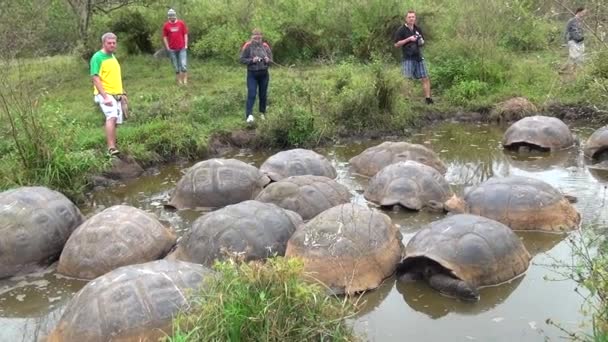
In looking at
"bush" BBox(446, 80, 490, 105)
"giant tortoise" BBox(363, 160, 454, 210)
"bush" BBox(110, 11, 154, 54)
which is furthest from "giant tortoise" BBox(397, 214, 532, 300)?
"bush" BBox(110, 11, 154, 54)

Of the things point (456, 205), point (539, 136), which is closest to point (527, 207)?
point (456, 205)

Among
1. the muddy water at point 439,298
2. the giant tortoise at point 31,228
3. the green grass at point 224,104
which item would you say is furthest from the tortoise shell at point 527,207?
the giant tortoise at point 31,228

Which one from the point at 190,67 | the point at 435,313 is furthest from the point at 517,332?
the point at 190,67

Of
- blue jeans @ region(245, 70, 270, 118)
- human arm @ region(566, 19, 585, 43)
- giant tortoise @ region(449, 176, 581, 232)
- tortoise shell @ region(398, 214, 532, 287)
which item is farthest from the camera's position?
human arm @ region(566, 19, 585, 43)

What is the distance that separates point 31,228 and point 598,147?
7059mm

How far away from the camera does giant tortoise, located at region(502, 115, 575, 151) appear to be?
9.68 meters

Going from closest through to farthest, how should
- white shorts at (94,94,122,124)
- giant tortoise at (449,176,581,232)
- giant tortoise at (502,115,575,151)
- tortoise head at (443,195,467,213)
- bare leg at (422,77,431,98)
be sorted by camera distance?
giant tortoise at (449,176,581,232)
tortoise head at (443,195,467,213)
white shorts at (94,94,122,124)
giant tortoise at (502,115,575,151)
bare leg at (422,77,431,98)

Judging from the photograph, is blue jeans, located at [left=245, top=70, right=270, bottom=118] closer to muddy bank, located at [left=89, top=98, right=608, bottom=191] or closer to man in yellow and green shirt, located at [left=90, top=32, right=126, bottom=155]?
muddy bank, located at [left=89, top=98, right=608, bottom=191]

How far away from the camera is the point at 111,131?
9023mm

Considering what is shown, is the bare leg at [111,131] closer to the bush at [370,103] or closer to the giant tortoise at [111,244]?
the giant tortoise at [111,244]

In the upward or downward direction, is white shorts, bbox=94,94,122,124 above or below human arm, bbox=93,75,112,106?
below

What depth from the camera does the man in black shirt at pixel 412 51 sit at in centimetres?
1187

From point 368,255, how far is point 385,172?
2.39m

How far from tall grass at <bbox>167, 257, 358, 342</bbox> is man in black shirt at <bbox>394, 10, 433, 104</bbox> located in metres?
8.58
